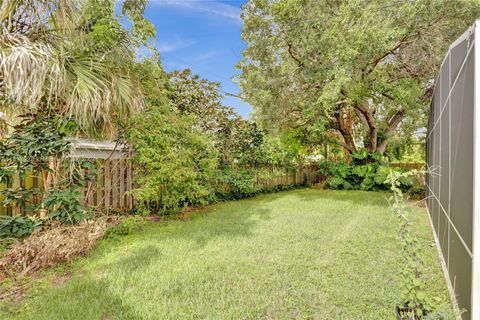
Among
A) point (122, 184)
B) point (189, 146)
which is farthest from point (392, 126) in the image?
point (122, 184)

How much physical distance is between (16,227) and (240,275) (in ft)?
9.50

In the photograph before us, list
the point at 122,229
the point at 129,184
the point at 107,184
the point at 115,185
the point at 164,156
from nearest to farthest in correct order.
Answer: the point at 122,229, the point at 164,156, the point at 107,184, the point at 115,185, the point at 129,184

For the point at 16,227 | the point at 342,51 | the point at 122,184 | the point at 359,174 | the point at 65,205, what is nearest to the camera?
the point at 16,227

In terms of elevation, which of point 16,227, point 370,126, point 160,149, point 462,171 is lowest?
point 16,227

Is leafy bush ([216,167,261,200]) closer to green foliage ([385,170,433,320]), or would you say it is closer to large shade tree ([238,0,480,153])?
large shade tree ([238,0,480,153])

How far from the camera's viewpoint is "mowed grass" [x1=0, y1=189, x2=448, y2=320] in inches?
97.0

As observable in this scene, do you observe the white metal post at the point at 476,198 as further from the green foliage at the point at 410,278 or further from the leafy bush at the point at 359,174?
the leafy bush at the point at 359,174

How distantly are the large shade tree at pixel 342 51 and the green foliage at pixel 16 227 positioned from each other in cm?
586

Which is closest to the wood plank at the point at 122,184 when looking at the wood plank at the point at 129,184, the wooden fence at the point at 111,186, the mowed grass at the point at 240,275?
the wooden fence at the point at 111,186

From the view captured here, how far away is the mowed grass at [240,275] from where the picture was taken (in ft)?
8.08

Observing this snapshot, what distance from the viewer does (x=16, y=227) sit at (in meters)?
3.74

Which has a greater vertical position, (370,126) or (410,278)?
(370,126)

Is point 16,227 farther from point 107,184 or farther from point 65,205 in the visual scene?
point 107,184

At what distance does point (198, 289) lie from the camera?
2.81 meters
